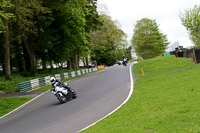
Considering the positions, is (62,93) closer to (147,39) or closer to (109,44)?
(109,44)

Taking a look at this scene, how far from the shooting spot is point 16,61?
38031 mm

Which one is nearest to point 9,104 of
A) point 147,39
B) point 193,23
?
point 193,23

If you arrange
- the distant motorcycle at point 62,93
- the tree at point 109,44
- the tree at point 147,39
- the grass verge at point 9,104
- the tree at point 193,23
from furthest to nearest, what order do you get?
the tree at point 147,39 < the tree at point 109,44 < the tree at point 193,23 < the grass verge at point 9,104 < the distant motorcycle at point 62,93

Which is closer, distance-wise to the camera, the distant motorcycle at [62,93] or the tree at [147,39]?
the distant motorcycle at [62,93]

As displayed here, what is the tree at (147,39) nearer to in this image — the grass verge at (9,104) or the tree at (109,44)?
the tree at (109,44)

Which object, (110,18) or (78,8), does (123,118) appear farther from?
(110,18)

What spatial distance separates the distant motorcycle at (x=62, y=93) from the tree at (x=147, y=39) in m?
73.8

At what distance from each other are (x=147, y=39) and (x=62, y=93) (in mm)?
75217

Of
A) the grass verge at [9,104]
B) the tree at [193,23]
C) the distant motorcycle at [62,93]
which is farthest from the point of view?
the tree at [193,23]

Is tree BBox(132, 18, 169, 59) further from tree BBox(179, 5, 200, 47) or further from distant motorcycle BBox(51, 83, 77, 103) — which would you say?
distant motorcycle BBox(51, 83, 77, 103)

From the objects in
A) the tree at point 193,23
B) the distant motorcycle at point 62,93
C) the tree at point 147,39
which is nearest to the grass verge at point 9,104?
the distant motorcycle at point 62,93

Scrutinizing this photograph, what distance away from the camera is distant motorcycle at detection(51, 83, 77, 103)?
12.9 meters

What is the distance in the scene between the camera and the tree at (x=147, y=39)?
85.9 metres

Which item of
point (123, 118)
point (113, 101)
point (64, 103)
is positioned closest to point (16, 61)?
point (64, 103)
